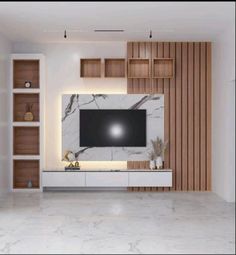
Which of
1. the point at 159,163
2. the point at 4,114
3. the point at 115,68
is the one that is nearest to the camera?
the point at 4,114

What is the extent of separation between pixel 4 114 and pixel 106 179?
1.68 metres

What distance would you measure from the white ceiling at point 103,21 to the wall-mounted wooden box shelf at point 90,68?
0.38m

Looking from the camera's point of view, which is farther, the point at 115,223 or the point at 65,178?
the point at 65,178

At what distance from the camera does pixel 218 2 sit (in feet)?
9.32

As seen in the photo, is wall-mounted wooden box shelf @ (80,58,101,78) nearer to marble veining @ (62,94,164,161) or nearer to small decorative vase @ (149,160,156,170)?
marble veining @ (62,94,164,161)

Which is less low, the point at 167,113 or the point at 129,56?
the point at 129,56

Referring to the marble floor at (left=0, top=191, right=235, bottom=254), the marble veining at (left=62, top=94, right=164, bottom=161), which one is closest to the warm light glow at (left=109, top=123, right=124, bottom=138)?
the marble veining at (left=62, top=94, right=164, bottom=161)

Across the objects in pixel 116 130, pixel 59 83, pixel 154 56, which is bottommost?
pixel 116 130

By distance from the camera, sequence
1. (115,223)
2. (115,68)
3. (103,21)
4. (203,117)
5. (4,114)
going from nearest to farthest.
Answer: (115,223)
(103,21)
(4,114)
(203,117)
(115,68)

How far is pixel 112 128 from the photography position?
7.38 m

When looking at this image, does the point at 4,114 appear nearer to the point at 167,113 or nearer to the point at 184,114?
the point at 167,113

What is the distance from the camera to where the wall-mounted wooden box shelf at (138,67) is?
7352 millimetres

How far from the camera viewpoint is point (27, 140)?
7492mm

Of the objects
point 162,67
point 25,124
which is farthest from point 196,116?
point 25,124
